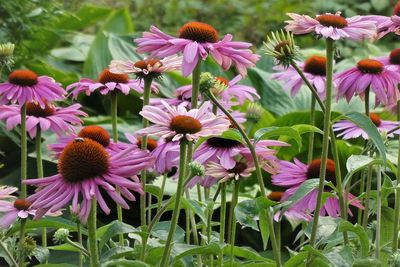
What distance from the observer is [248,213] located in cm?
122

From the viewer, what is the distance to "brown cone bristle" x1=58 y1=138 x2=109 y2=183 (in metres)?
1.06

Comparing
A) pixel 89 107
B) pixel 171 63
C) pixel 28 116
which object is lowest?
pixel 89 107

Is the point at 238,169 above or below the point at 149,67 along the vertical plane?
below

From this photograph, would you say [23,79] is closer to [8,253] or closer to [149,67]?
[149,67]

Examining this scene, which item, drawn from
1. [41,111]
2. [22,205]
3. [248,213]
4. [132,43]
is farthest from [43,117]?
[132,43]

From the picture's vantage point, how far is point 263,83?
2840 mm

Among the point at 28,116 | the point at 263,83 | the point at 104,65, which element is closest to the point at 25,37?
the point at 104,65

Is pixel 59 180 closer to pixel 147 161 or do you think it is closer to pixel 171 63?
pixel 147 161

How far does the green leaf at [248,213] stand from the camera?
1198 millimetres

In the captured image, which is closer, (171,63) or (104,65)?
(171,63)

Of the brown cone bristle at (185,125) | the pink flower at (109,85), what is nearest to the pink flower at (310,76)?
the pink flower at (109,85)

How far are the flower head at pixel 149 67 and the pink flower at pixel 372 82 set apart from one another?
29 cm

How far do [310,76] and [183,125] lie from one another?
0.80m

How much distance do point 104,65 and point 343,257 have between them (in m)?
2.09
